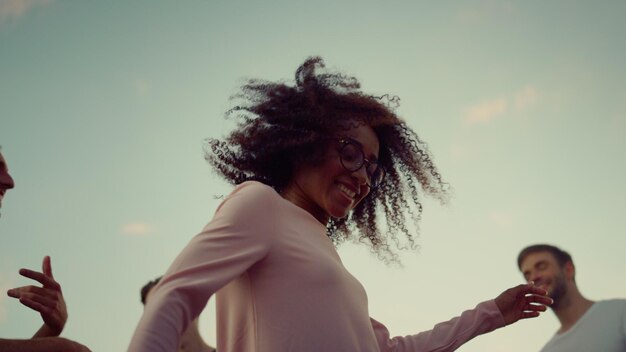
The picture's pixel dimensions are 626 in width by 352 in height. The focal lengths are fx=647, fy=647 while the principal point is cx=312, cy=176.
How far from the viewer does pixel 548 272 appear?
7.40 metres

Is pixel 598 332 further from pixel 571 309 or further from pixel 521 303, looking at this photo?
pixel 521 303

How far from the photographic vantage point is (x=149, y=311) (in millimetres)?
1694

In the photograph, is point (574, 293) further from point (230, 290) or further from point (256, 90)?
point (230, 290)

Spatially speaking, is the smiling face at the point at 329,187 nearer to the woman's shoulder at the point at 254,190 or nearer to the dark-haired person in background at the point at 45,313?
the woman's shoulder at the point at 254,190

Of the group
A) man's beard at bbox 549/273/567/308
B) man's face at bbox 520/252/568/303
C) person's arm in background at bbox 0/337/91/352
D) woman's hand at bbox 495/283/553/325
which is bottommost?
person's arm in background at bbox 0/337/91/352

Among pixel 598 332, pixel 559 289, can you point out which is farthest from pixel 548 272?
pixel 598 332

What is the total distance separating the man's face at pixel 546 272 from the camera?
7172 millimetres

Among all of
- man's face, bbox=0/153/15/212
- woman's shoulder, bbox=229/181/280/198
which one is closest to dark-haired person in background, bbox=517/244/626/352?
woman's shoulder, bbox=229/181/280/198

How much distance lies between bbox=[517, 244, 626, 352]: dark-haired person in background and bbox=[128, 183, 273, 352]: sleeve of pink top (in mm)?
4023

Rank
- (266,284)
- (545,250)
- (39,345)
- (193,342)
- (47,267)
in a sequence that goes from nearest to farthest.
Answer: (266,284)
(39,345)
(47,267)
(193,342)
(545,250)

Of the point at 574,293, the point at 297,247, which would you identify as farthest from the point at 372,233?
the point at 574,293

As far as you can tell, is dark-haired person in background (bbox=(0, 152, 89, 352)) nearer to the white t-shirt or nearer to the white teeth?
the white teeth

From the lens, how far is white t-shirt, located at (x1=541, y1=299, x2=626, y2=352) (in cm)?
569

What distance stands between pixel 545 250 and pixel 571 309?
108 cm
